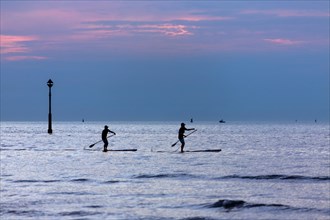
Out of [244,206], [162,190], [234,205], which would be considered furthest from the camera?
[162,190]

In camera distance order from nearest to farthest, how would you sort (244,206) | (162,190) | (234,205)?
1. (244,206)
2. (234,205)
3. (162,190)

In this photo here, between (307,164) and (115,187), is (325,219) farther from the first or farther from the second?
(307,164)

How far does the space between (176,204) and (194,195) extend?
2454 millimetres

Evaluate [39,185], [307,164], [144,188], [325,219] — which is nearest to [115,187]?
[144,188]

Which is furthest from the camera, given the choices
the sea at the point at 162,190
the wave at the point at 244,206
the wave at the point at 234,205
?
the wave at the point at 234,205

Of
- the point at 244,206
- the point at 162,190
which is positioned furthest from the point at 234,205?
the point at 162,190

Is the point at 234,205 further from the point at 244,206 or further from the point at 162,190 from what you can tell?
the point at 162,190

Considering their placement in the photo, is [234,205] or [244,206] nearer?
[244,206]

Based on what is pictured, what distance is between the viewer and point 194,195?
971 inches

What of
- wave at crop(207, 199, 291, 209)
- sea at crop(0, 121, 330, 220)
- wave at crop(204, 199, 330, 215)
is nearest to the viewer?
sea at crop(0, 121, 330, 220)

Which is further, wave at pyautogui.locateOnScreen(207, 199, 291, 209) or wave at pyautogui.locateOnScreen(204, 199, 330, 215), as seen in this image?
wave at pyautogui.locateOnScreen(207, 199, 291, 209)

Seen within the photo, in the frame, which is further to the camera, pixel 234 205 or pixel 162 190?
pixel 162 190

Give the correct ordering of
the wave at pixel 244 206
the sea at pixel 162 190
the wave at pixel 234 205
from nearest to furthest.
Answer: the sea at pixel 162 190
the wave at pixel 244 206
the wave at pixel 234 205

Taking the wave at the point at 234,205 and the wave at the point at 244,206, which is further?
the wave at the point at 234,205
